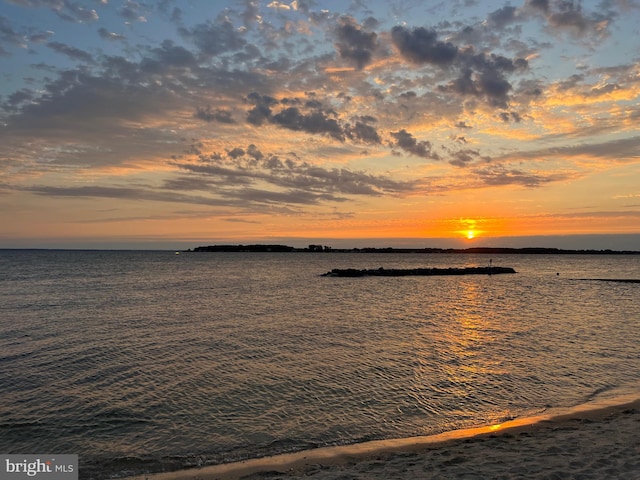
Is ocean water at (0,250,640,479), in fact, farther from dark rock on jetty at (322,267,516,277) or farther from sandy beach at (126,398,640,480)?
dark rock on jetty at (322,267,516,277)

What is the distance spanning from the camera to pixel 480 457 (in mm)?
11062

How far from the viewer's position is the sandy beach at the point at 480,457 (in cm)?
1007

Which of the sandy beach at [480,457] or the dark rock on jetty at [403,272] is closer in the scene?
A: the sandy beach at [480,457]

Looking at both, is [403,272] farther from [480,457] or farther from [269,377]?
[480,457]

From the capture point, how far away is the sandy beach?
10070 millimetres

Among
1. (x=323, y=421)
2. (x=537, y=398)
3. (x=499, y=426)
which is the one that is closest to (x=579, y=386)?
(x=537, y=398)

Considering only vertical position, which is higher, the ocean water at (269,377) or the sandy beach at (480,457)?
the sandy beach at (480,457)

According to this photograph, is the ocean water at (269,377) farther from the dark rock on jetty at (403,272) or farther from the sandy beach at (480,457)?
the dark rock on jetty at (403,272)

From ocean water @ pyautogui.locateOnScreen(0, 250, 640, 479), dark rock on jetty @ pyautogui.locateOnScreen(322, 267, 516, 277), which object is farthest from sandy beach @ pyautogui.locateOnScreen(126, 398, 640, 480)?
dark rock on jetty @ pyautogui.locateOnScreen(322, 267, 516, 277)

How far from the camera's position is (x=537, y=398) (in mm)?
16625

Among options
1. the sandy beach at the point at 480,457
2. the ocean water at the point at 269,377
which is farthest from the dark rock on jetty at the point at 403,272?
the sandy beach at the point at 480,457

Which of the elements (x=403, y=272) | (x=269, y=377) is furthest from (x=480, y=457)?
(x=403, y=272)

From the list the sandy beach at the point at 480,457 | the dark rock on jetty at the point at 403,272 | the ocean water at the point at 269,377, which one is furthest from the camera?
the dark rock on jetty at the point at 403,272

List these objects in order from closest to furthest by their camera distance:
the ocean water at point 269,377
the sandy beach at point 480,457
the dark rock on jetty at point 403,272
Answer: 1. the sandy beach at point 480,457
2. the ocean water at point 269,377
3. the dark rock on jetty at point 403,272
